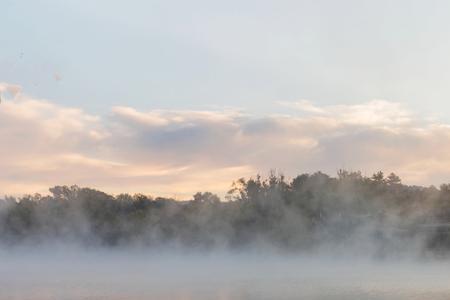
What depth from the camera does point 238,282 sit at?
54312 mm

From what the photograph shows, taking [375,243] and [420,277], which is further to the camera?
[375,243]

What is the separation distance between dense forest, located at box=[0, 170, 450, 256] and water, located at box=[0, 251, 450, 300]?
64.9 ft

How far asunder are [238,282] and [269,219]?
2046 inches

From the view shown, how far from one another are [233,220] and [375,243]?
26.7 meters

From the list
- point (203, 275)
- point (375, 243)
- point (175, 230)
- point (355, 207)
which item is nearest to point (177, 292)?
point (203, 275)

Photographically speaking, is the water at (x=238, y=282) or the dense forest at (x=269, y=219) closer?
the water at (x=238, y=282)

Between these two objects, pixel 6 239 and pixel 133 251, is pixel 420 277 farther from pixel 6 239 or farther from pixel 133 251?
pixel 6 239

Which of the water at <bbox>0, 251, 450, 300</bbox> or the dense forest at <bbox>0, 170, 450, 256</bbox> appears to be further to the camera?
the dense forest at <bbox>0, 170, 450, 256</bbox>

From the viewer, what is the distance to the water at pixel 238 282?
45503 mm

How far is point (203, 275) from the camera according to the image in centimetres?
6172

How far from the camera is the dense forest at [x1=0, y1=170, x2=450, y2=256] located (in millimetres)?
95938

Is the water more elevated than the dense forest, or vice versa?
the dense forest

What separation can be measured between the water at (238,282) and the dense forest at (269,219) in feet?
64.9

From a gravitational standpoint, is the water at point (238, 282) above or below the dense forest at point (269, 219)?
below
